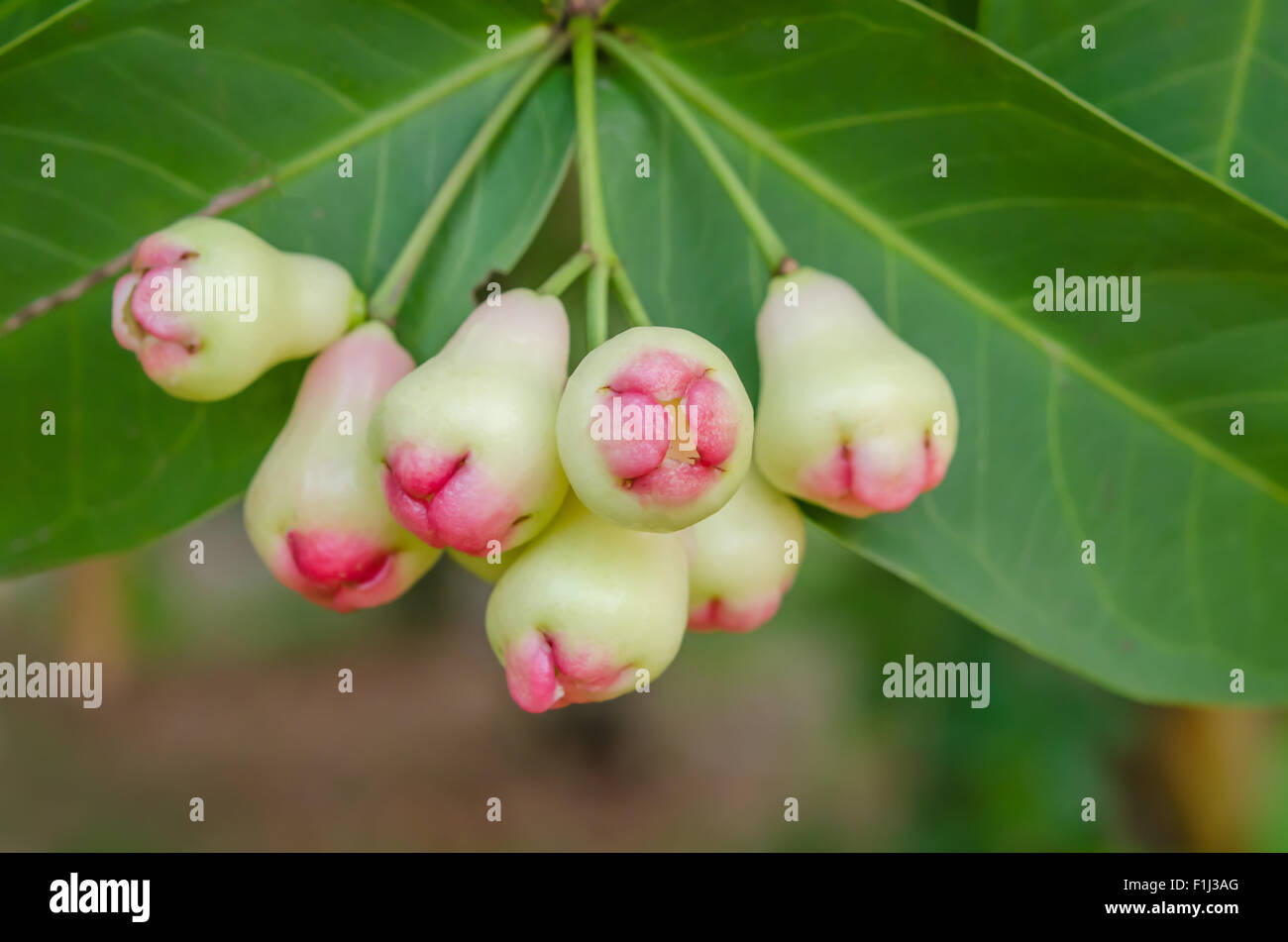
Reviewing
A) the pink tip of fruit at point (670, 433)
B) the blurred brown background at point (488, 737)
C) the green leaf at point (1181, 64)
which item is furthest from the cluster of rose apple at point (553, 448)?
the blurred brown background at point (488, 737)

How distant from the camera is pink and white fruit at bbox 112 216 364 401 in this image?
0.70 meters

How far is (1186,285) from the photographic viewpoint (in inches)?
32.4

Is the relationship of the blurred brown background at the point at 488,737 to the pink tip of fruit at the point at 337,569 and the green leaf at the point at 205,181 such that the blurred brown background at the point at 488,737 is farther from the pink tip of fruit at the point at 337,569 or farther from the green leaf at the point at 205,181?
the pink tip of fruit at the point at 337,569

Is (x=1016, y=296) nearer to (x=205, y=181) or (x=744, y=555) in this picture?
(x=744, y=555)

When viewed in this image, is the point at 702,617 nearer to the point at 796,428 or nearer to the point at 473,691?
the point at 796,428

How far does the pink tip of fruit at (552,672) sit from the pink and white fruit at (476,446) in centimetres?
7

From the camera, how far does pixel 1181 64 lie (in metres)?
0.87

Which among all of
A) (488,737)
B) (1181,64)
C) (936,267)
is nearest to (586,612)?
(936,267)

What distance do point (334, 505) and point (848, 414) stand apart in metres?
0.34

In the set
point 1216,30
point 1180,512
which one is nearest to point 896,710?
point 1180,512

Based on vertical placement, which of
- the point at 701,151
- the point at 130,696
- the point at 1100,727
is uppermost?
the point at 701,151

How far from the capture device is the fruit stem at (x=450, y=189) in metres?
0.81

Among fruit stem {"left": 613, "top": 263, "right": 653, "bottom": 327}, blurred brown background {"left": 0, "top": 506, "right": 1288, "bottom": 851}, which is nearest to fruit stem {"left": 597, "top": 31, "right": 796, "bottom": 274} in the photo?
fruit stem {"left": 613, "top": 263, "right": 653, "bottom": 327}

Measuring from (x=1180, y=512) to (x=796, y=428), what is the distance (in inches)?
13.7
